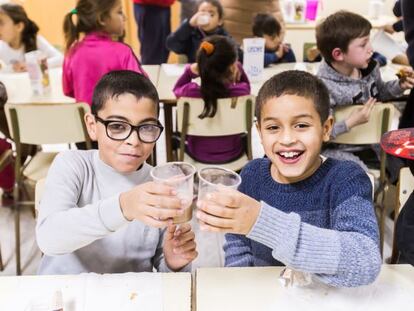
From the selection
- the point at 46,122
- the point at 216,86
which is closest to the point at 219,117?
the point at 216,86

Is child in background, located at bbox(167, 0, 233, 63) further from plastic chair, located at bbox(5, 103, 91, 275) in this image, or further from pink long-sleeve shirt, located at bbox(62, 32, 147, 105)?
plastic chair, located at bbox(5, 103, 91, 275)

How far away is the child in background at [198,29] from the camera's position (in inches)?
140

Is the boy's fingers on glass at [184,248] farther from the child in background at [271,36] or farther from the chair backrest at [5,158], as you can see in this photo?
the child in background at [271,36]

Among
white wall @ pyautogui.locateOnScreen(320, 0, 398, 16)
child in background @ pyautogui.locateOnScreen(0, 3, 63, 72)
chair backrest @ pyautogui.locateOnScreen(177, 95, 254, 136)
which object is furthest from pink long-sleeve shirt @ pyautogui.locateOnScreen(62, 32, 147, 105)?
white wall @ pyautogui.locateOnScreen(320, 0, 398, 16)

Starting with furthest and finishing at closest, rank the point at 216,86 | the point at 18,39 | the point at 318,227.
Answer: the point at 18,39 → the point at 216,86 → the point at 318,227

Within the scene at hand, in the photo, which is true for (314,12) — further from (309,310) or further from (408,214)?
(309,310)

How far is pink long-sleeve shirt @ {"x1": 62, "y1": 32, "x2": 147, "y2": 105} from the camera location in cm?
260

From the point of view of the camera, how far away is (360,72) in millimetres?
2541

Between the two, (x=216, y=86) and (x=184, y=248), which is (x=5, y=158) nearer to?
(x=216, y=86)

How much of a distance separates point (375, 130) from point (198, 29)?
1.87 metres

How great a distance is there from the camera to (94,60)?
8.54ft

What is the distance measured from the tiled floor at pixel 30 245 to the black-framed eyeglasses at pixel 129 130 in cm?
119

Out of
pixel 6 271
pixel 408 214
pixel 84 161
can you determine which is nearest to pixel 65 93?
pixel 6 271

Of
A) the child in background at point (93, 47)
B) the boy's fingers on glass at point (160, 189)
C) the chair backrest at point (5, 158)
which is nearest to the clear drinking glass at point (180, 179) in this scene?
the boy's fingers on glass at point (160, 189)
